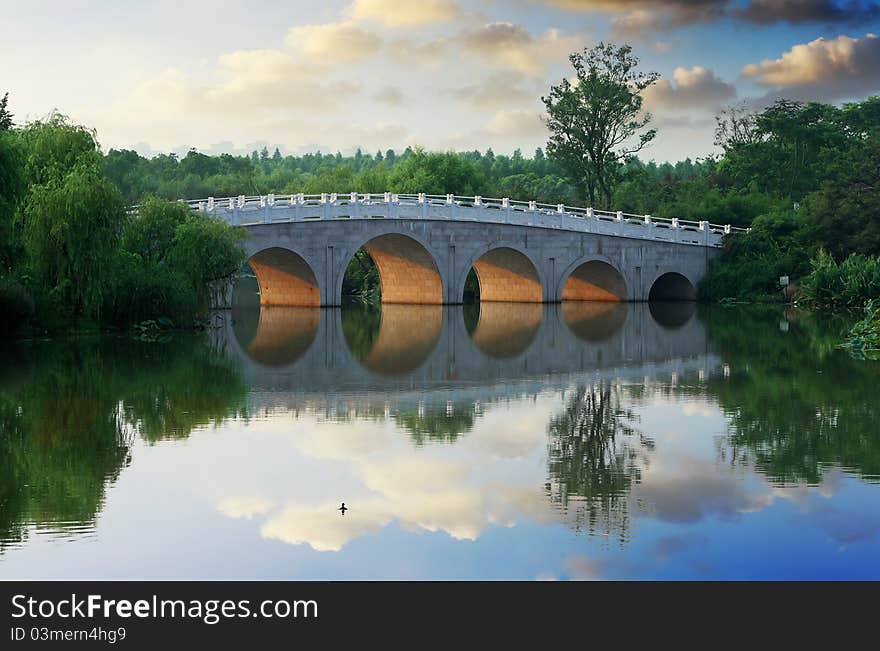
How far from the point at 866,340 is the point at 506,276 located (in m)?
20.9

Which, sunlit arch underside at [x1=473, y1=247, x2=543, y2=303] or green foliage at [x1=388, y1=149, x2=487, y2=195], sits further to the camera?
green foliage at [x1=388, y1=149, x2=487, y2=195]

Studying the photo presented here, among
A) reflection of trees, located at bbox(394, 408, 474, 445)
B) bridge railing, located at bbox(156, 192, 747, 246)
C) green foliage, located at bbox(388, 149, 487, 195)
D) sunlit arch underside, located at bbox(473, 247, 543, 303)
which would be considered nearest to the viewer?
reflection of trees, located at bbox(394, 408, 474, 445)

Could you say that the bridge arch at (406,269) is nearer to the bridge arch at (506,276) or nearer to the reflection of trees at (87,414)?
the bridge arch at (506,276)

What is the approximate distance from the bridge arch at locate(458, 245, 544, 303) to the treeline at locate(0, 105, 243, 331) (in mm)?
14663

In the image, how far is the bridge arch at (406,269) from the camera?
3884 cm

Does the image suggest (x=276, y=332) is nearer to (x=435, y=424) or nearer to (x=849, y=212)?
(x=435, y=424)

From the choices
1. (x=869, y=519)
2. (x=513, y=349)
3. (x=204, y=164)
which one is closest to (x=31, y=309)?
(x=513, y=349)

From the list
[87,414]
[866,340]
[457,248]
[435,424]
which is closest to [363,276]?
[457,248]

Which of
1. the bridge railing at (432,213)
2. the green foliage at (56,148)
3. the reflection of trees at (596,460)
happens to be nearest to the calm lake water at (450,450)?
the reflection of trees at (596,460)

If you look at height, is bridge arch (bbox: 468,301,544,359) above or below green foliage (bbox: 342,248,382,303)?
below

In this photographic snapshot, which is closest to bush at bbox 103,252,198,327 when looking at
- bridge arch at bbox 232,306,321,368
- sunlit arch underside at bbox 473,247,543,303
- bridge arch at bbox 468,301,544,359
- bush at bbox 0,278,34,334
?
bridge arch at bbox 232,306,321,368

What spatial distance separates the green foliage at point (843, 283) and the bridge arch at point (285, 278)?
1568 centimetres

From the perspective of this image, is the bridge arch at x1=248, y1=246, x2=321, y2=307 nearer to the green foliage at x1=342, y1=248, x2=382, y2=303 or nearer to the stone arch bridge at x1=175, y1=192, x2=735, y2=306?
the stone arch bridge at x1=175, y1=192, x2=735, y2=306

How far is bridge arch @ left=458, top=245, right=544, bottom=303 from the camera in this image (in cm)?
4112
